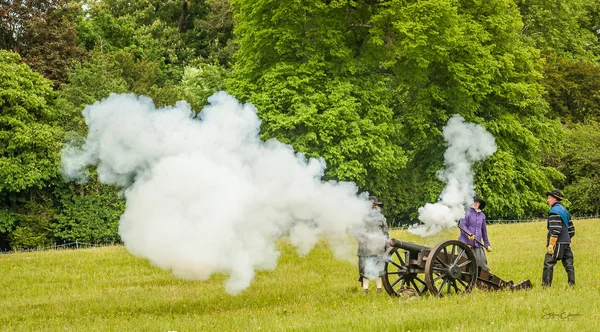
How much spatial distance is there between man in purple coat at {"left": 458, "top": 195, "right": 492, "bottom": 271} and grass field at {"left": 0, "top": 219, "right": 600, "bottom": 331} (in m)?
1.24

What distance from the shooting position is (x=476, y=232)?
17562 mm

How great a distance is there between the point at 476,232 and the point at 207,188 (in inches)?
263

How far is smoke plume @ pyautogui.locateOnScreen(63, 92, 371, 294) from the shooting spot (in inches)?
549

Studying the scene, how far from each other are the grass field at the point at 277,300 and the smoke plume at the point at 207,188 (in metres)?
1.34

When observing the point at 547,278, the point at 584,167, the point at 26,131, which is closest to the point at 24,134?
the point at 26,131

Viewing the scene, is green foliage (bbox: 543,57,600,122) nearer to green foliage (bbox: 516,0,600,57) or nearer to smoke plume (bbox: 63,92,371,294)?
green foliage (bbox: 516,0,600,57)

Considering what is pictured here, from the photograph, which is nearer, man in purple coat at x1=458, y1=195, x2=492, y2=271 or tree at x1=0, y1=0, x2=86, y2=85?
man in purple coat at x1=458, y1=195, x2=492, y2=271

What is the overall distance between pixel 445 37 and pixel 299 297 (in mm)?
20078

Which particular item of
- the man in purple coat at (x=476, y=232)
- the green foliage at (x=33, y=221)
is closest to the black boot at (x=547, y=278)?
the man in purple coat at (x=476, y=232)

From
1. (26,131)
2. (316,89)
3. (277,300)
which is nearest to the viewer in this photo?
(277,300)

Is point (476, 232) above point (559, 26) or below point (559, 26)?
below

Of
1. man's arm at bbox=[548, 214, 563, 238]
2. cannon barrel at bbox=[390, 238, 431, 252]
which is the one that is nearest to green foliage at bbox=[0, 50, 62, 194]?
cannon barrel at bbox=[390, 238, 431, 252]

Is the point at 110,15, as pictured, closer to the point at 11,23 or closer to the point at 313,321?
the point at 11,23

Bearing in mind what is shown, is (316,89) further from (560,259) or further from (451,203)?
(560,259)
